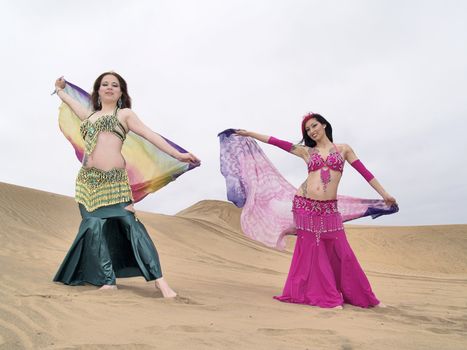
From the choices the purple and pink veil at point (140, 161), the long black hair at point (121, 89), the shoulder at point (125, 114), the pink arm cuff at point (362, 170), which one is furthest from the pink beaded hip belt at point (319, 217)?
the long black hair at point (121, 89)

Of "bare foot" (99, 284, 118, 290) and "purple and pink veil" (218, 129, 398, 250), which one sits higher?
"purple and pink veil" (218, 129, 398, 250)

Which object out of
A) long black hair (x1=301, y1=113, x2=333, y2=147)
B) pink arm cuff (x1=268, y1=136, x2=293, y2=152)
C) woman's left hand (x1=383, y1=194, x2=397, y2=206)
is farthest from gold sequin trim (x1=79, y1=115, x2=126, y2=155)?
woman's left hand (x1=383, y1=194, x2=397, y2=206)

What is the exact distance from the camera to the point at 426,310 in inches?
198

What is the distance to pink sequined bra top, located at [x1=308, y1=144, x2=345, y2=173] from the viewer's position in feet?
17.1

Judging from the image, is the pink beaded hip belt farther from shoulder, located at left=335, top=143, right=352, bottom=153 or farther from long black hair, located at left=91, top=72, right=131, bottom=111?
long black hair, located at left=91, top=72, right=131, bottom=111

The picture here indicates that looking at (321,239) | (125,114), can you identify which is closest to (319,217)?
(321,239)

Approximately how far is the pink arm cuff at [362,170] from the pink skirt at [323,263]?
599mm

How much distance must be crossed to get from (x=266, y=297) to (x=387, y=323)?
1533 mm

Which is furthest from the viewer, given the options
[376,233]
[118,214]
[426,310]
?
[376,233]

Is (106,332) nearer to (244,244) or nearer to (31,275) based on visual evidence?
(31,275)

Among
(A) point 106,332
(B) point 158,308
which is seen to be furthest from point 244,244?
(A) point 106,332

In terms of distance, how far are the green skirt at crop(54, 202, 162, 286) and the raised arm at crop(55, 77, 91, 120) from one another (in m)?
1.06

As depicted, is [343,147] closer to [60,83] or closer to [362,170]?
[362,170]

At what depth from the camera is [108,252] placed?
4.64 m
